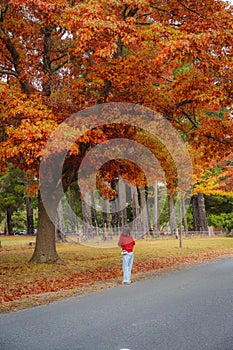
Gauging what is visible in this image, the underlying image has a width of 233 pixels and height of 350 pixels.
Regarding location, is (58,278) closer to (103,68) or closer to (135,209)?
(103,68)

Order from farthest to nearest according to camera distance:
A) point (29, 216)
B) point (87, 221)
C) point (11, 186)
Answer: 1. point (29, 216)
2. point (87, 221)
3. point (11, 186)

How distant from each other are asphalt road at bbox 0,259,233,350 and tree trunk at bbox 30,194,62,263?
20.0ft

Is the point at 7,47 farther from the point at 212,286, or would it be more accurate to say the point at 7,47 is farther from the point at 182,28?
the point at 212,286

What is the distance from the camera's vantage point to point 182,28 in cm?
1221

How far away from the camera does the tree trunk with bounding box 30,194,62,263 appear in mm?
15594

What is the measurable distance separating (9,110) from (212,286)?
741 centimetres

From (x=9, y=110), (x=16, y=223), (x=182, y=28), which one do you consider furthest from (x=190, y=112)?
(x=16, y=223)

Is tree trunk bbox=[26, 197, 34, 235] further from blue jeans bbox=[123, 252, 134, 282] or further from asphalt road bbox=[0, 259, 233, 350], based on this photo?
asphalt road bbox=[0, 259, 233, 350]

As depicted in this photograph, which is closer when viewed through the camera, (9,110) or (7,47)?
(9,110)

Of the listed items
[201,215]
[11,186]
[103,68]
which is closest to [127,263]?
[103,68]

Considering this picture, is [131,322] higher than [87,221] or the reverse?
the reverse

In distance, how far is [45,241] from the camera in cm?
1580

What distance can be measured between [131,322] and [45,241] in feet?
32.4

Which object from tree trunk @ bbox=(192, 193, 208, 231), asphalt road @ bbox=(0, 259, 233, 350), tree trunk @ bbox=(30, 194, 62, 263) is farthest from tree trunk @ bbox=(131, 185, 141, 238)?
asphalt road @ bbox=(0, 259, 233, 350)
